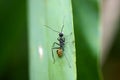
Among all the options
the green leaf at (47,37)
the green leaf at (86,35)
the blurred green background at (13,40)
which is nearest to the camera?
the green leaf at (47,37)

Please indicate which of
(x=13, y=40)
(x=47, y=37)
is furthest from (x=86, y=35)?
(x=13, y=40)

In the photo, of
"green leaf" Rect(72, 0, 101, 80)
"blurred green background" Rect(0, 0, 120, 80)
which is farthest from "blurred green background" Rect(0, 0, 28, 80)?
"green leaf" Rect(72, 0, 101, 80)

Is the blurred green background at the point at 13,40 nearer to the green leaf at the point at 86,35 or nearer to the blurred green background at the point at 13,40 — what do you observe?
the blurred green background at the point at 13,40

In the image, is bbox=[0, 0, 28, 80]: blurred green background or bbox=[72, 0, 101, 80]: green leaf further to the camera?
bbox=[0, 0, 28, 80]: blurred green background

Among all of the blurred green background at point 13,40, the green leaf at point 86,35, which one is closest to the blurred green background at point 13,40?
the blurred green background at point 13,40

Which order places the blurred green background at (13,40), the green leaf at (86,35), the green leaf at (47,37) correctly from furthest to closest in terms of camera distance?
the blurred green background at (13,40)
the green leaf at (86,35)
the green leaf at (47,37)

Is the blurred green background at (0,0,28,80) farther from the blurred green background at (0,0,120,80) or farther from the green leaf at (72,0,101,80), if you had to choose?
the green leaf at (72,0,101,80)

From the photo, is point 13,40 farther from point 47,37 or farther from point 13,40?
point 47,37

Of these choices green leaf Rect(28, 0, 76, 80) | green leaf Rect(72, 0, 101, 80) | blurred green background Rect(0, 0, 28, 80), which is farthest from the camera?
blurred green background Rect(0, 0, 28, 80)

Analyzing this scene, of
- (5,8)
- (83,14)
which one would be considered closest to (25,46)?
(5,8)
